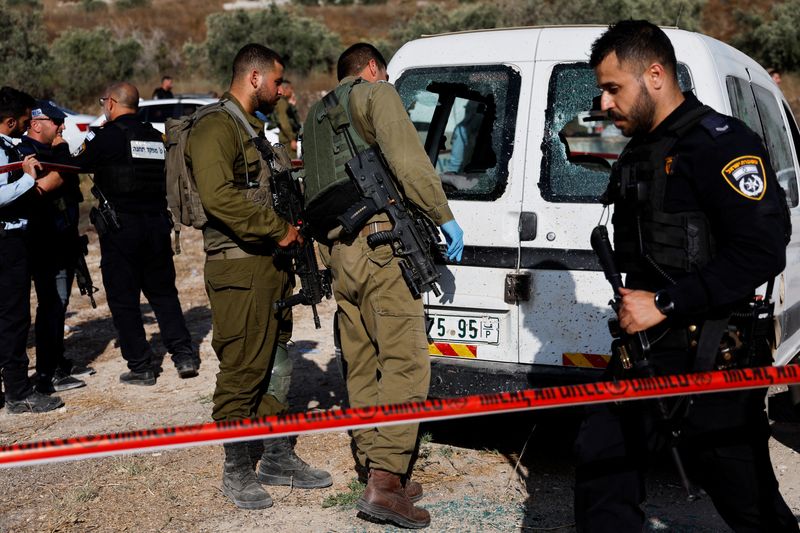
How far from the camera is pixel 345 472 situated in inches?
181

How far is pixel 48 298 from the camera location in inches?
249

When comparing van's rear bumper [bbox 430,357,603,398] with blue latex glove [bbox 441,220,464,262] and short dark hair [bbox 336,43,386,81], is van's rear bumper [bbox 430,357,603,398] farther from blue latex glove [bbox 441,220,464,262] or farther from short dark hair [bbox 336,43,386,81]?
short dark hair [bbox 336,43,386,81]

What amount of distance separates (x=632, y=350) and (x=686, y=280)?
31cm

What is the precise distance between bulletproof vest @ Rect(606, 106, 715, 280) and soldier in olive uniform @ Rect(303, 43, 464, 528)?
1109 mm

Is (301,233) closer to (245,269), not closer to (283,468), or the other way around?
(245,269)

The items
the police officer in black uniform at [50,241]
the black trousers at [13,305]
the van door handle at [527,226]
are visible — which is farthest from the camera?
the police officer in black uniform at [50,241]

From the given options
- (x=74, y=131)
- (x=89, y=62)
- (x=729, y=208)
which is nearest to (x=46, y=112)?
(x=729, y=208)

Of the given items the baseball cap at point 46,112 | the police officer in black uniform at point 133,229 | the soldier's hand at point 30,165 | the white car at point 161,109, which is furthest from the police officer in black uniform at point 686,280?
the white car at point 161,109

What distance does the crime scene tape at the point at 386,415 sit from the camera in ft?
8.41

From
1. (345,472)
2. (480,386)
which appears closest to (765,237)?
(480,386)

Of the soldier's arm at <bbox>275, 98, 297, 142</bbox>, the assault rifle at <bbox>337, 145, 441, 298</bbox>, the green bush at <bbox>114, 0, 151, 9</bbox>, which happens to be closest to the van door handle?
the assault rifle at <bbox>337, 145, 441, 298</bbox>

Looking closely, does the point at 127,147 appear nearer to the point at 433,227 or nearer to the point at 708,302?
the point at 433,227

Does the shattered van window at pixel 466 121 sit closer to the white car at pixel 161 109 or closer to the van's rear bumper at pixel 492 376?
the van's rear bumper at pixel 492 376

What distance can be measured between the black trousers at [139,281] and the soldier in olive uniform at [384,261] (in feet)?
8.97
